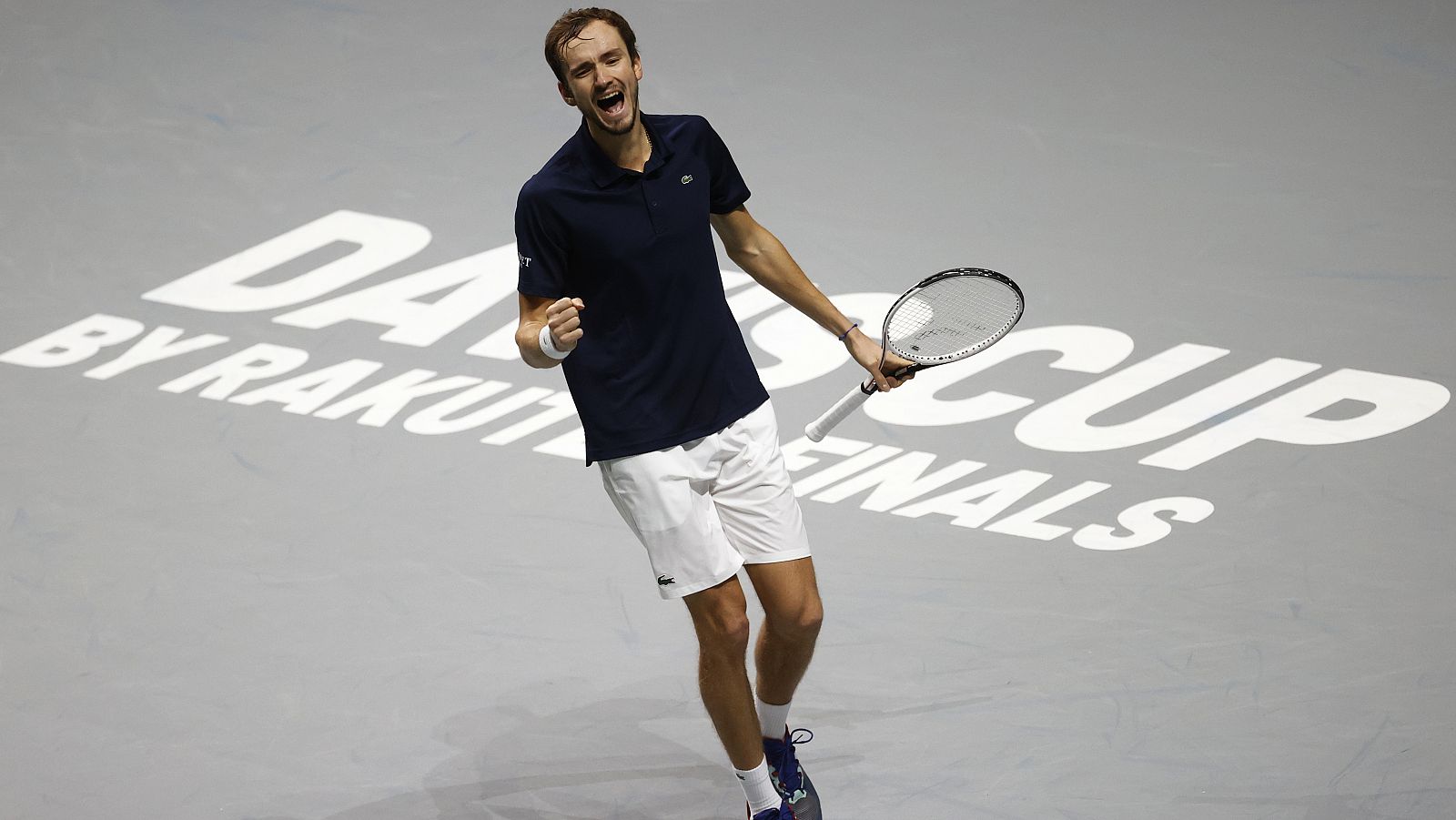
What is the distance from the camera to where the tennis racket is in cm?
388

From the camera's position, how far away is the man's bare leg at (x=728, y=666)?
3.71 metres

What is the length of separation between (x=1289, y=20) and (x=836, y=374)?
377cm

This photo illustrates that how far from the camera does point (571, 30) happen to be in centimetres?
347

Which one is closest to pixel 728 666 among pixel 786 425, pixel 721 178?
A: pixel 721 178

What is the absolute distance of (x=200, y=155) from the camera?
25.0 ft

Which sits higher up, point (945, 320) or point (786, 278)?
point (786, 278)

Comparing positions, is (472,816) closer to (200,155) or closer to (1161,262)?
(1161,262)

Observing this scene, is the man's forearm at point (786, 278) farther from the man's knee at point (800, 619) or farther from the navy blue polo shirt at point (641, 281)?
the man's knee at point (800, 619)

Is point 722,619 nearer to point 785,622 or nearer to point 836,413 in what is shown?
point 785,622

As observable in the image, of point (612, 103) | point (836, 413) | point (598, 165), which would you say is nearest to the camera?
point (612, 103)

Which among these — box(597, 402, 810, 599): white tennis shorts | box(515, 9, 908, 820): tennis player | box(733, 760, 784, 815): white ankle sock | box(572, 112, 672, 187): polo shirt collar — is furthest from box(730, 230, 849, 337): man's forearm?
box(733, 760, 784, 815): white ankle sock

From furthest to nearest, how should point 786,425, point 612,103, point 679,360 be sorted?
1. point 786,425
2. point 679,360
3. point 612,103

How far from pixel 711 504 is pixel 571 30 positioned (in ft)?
3.82

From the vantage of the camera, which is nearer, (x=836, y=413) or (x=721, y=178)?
(x=721, y=178)
